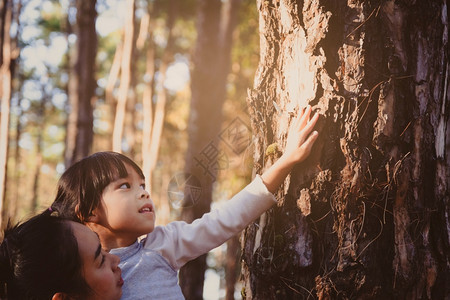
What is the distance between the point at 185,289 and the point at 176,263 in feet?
12.0

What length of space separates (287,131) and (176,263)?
0.87m

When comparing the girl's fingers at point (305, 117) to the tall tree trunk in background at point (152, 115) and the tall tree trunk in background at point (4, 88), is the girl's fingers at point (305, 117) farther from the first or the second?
the tall tree trunk in background at point (4, 88)

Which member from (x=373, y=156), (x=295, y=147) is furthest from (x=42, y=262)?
(x=373, y=156)

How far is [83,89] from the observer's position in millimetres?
7566

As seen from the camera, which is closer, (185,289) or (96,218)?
(96,218)

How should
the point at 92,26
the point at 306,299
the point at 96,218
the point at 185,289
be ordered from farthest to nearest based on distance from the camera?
the point at 92,26, the point at 185,289, the point at 96,218, the point at 306,299

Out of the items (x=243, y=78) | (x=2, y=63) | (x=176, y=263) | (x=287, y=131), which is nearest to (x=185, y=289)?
(x=176, y=263)

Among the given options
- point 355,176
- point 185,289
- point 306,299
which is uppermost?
point 355,176

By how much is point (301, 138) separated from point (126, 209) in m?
0.87

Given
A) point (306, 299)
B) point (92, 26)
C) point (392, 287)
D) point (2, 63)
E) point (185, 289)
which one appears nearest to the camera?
point (392, 287)

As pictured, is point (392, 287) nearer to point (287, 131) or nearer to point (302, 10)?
point (287, 131)

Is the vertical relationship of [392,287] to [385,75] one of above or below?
below

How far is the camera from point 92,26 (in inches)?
307

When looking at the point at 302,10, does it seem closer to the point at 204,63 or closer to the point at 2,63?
the point at 204,63
